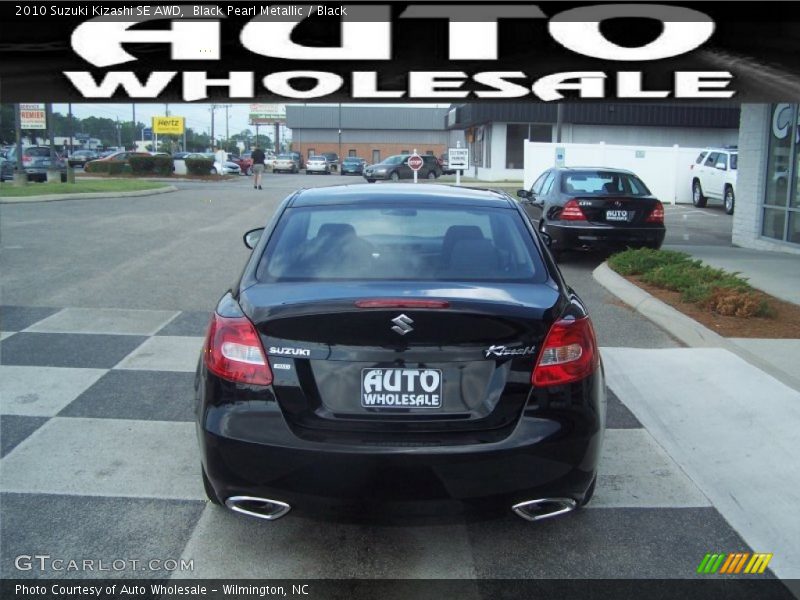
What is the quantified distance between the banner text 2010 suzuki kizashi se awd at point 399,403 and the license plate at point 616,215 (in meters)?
8.90

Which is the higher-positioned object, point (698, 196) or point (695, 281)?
point (698, 196)

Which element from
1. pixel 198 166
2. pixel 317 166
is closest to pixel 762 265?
pixel 198 166

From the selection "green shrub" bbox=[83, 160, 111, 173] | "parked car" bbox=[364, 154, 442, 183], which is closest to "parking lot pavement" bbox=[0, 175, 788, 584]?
"parked car" bbox=[364, 154, 442, 183]

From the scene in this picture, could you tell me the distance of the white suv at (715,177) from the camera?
78.3ft

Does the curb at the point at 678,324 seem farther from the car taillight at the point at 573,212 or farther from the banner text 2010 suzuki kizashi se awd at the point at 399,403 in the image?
the banner text 2010 suzuki kizashi se awd at the point at 399,403

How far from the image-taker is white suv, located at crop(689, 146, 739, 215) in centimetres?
2386

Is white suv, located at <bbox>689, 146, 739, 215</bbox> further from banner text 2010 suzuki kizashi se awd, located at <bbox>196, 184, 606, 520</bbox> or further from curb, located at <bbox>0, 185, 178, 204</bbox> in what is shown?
banner text 2010 suzuki kizashi se awd, located at <bbox>196, 184, 606, 520</bbox>

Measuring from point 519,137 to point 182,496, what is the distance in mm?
40438

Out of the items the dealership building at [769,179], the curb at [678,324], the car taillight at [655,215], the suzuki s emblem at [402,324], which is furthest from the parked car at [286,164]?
the suzuki s emblem at [402,324]

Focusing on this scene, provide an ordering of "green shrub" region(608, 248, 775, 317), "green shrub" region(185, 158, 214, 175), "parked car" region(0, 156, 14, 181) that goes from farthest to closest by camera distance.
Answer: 1. "green shrub" region(185, 158, 214, 175)
2. "parked car" region(0, 156, 14, 181)
3. "green shrub" region(608, 248, 775, 317)

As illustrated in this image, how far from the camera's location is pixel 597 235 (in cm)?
1200

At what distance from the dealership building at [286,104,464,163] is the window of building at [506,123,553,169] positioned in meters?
39.7

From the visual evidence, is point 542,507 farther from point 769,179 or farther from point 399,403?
point 769,179

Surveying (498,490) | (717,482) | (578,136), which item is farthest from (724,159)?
(498,490)
